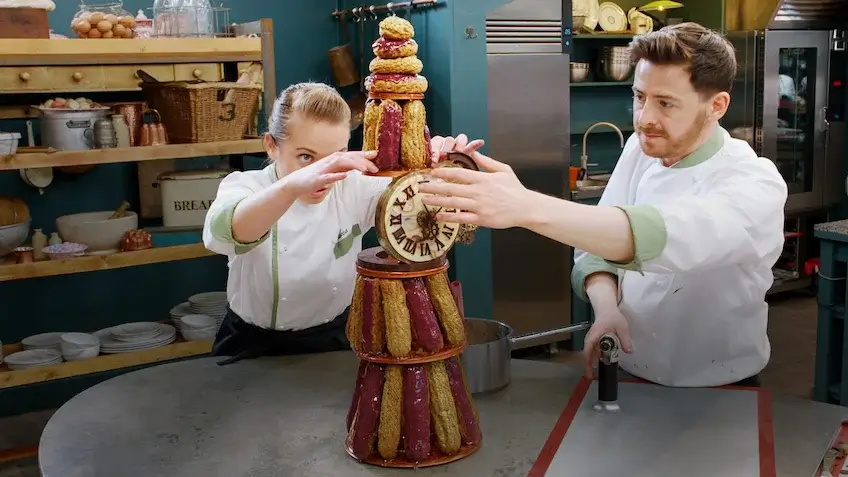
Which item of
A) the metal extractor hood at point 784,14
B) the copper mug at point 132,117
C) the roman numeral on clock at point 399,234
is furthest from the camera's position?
the metal extractor hood at point 784,14

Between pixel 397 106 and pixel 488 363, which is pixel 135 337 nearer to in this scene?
pixel 488 363

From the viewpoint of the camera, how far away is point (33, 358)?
3.49m

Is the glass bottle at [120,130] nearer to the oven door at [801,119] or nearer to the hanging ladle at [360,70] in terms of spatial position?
the hanging ladle at [360,70]

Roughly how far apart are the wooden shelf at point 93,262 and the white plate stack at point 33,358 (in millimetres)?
317

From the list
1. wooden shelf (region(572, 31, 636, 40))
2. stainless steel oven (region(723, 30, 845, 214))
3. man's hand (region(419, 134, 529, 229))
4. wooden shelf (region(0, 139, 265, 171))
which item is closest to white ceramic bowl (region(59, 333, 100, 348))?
→ wooden shelf (region(0, 139, 265, 171))

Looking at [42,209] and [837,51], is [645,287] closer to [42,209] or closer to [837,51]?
[42,209]

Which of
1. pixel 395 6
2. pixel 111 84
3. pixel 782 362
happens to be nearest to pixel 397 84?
pixel 111 84

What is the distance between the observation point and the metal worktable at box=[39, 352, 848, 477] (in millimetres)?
1470

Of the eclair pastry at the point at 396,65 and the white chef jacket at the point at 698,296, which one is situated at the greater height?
the eclair pastry at the point at 396,65

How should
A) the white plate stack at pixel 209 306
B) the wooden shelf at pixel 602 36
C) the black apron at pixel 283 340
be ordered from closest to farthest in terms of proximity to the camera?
1. the black apron at pixel 283 340
2. the white plate stack at pixel 209 306
3. the wooden shelf at pixel 602 36

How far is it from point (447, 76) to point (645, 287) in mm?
2613

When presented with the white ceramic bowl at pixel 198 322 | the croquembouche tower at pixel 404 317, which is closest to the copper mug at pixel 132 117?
the white ceramic bowl at pixel 198 322

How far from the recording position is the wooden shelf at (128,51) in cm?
323

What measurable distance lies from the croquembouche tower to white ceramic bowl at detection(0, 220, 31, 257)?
8.01 ft
